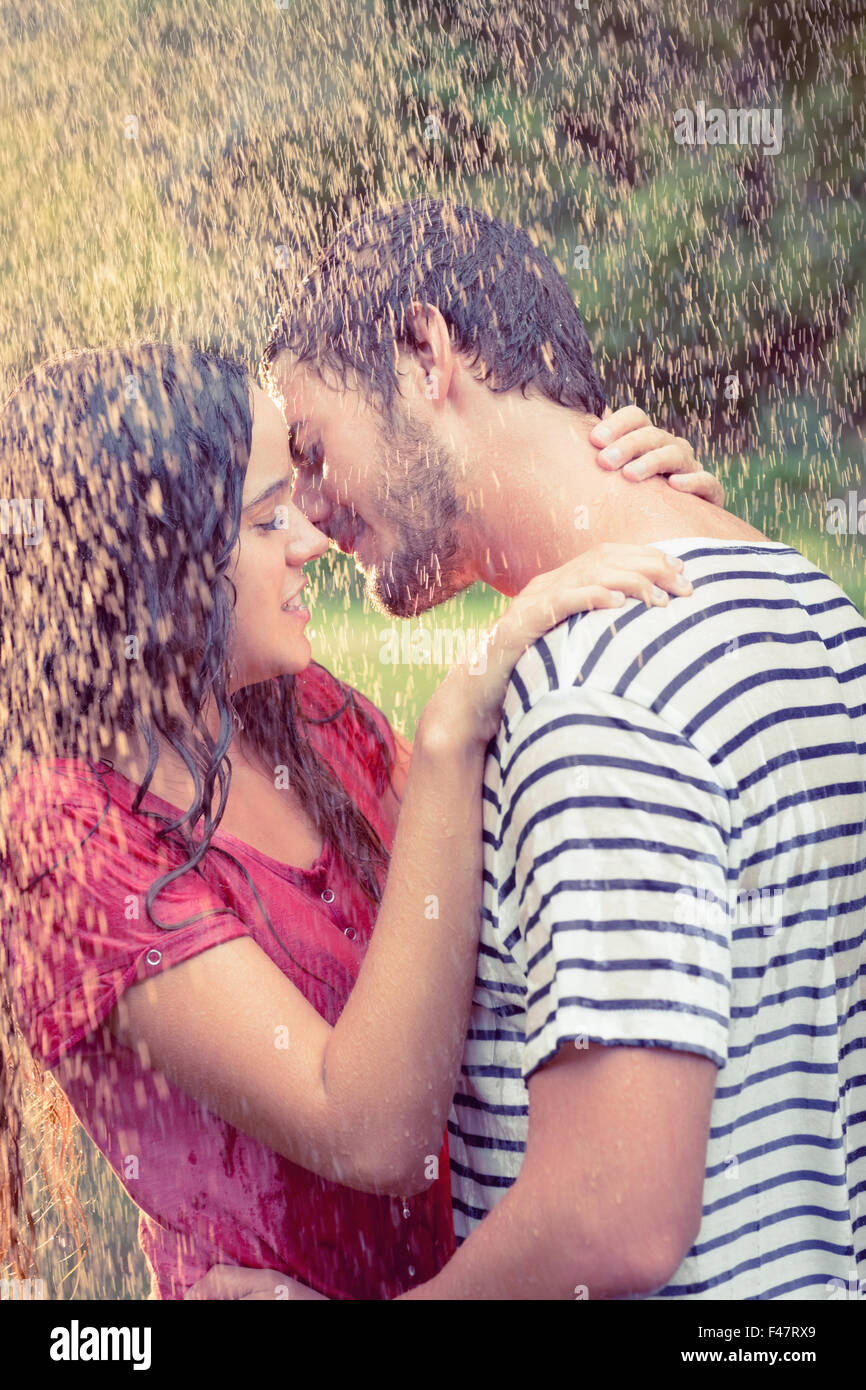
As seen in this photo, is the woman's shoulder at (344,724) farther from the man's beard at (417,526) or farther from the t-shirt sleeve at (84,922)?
the t-shirt sleeve at (84,922)

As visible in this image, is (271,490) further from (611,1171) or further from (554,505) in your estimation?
(611,1171)

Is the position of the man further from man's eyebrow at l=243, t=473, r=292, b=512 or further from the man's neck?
man's eyebrow at l=243, t=473, r=292, b=512

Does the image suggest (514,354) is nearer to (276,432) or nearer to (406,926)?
(276,432)

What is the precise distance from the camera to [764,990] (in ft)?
2.88

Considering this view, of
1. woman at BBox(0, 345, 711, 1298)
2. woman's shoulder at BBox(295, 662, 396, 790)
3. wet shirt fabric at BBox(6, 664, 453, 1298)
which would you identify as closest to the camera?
woman at BBox(0, 345, 711, 1298)

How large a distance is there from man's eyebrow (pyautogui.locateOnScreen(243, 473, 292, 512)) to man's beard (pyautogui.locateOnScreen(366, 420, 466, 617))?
0.34ft

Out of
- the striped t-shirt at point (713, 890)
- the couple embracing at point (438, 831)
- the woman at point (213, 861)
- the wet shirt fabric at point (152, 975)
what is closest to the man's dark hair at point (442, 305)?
the couple embracing at point (438, 831)

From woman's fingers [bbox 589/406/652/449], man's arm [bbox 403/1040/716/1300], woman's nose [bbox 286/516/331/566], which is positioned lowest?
man's arm [bbox 403/1040/716/1300]

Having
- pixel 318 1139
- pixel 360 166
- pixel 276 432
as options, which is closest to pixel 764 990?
pixel 318 1139

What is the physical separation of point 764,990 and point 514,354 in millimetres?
658

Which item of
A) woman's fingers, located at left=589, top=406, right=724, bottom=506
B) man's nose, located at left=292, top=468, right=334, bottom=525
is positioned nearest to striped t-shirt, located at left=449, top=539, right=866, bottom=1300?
woman's fingers, located at left=589, top=406, right=724, bottom=506

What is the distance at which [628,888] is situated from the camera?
795 mm

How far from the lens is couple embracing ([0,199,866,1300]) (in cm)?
81

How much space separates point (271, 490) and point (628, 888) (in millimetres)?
653
